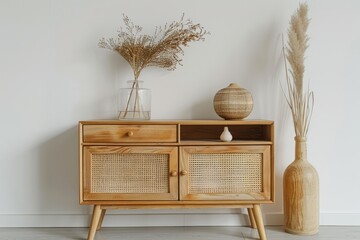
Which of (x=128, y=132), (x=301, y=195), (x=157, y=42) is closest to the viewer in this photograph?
(x=128, y=132)

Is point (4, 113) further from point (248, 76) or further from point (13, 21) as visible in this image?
point (248, 76)

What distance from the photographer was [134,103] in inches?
77.4

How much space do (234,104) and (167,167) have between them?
467 millimetres

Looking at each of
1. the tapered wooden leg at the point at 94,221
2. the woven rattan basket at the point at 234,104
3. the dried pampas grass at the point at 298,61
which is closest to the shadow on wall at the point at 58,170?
the tapered wooden leg at the point at 94,221

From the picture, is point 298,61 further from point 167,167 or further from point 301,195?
point 167,167

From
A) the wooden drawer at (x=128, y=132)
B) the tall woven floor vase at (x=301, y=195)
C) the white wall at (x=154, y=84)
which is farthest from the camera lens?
the white wall at (x=154, y=84)

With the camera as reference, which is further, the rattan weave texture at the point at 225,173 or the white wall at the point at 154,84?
the white wall at the point at 154,84

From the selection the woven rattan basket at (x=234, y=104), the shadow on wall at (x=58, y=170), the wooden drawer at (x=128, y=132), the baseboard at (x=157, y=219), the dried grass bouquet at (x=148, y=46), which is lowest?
the baseboard at (x=157, y=219)

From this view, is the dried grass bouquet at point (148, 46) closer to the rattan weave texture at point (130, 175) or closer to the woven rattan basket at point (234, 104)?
the rattan weave texture at point (130, 175)

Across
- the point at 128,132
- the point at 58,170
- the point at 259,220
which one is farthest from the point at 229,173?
the point at 58,170

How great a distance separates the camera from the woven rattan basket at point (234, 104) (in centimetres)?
183

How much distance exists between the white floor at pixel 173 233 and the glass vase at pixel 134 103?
2.09 ft

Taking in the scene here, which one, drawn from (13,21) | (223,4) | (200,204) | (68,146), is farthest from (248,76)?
(13,21)

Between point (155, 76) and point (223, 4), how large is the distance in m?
0.58
